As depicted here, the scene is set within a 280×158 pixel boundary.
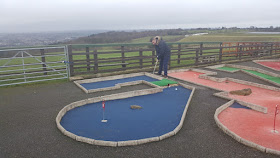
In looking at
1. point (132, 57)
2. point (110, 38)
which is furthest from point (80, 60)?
point (110, 38)

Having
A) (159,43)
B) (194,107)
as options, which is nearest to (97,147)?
(194,107)

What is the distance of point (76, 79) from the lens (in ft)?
35.1

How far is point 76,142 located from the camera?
474cm

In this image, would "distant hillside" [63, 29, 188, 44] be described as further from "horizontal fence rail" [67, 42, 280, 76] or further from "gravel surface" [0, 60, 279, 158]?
"gravel surface" [0, 60, 279, 158]

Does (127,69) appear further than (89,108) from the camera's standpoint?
Yes

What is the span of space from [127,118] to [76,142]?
182 cm

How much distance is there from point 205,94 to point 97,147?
535 centimetres

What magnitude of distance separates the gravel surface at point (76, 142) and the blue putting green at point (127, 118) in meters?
0.43

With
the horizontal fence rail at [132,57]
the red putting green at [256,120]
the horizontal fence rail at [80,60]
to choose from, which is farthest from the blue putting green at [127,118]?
the horizontal fence rail at [132,57]

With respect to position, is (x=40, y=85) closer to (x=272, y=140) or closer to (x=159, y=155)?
(x=159, y=155)

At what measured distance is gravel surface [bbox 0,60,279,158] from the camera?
430 centimetres

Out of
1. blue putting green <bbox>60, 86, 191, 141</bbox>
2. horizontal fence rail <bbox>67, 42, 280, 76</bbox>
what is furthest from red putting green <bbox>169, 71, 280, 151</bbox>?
horizontal fence rail <bbox>67, 42, 280, 76</bbox>

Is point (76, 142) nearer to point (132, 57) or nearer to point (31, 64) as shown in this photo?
point (31, 64)

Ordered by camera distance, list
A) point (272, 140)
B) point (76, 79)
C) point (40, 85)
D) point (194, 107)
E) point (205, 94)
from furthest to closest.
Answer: point (76, 79), point (40, 85), point (205, 94), point (194, 107), point (272, 140)
